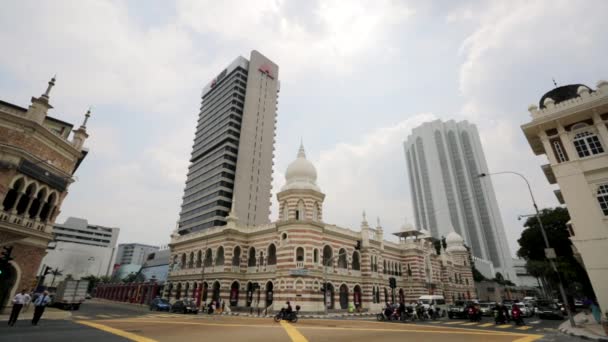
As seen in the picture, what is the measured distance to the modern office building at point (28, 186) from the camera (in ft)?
60.8

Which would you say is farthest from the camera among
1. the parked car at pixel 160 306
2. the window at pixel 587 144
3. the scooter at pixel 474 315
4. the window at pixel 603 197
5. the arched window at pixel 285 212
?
the arched window at pixel 285 212

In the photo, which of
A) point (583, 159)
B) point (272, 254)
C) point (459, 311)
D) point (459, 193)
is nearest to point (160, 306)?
point (272, 254)

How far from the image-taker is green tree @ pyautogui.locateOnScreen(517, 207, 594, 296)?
29.6m

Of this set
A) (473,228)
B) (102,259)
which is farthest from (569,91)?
(102,259)

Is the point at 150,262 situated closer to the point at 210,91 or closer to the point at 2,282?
the point at 210,91

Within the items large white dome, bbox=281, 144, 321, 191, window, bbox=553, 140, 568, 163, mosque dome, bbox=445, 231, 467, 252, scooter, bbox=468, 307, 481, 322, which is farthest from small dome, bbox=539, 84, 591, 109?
mosque dome, bbox=445, 231, 467, 252

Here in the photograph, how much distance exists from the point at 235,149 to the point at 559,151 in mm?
68556

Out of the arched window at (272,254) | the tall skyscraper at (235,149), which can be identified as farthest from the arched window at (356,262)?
the tall skyscraper at (235,149)

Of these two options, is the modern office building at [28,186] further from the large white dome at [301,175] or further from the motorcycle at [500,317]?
the motorcycle at [500,317]

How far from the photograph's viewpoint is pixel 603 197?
1694cm

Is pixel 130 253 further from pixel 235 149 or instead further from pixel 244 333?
pixel 244 333

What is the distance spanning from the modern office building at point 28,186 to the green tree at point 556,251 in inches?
1705

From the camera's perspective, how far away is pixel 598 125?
17.9 metres

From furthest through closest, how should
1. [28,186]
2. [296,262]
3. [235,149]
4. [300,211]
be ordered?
[235,149] → [300,211] → [296,262] → [28,186]
